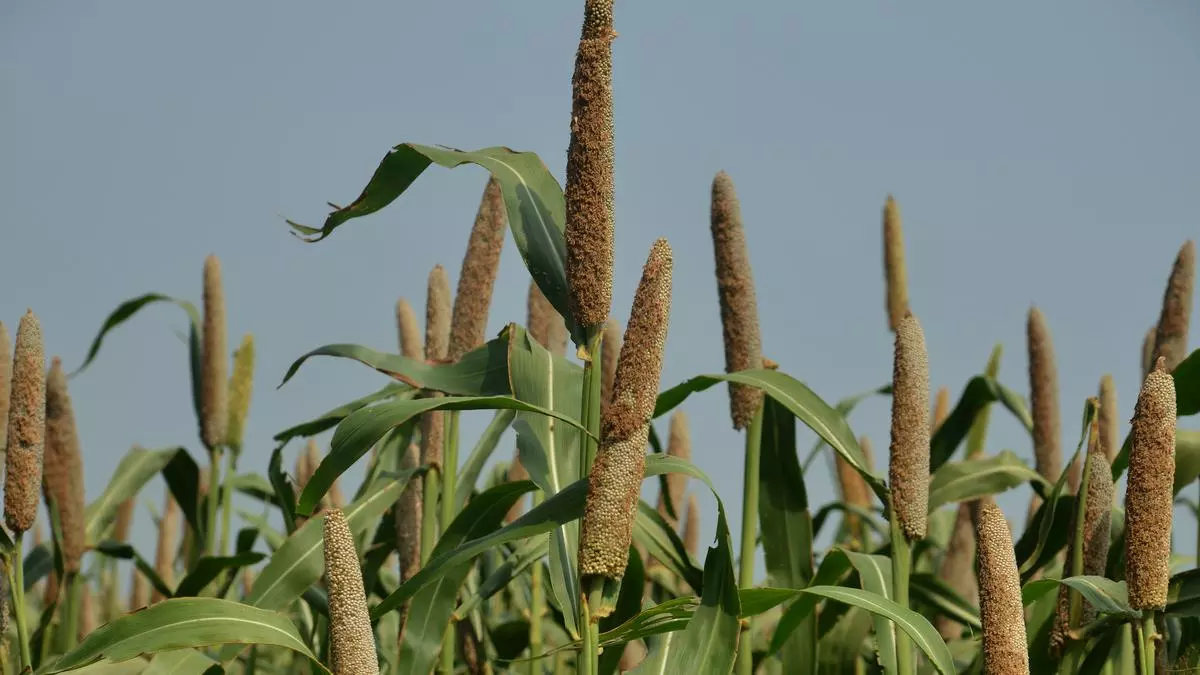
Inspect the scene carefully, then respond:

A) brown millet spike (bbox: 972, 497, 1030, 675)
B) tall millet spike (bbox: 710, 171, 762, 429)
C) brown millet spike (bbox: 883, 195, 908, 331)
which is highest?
brown millet spike (bbox: 883, 195, 908, 331)

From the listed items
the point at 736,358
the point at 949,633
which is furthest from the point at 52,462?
the point at 949,633

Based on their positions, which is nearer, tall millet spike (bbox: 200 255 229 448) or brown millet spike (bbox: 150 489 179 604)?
tall millet spike (bbox: 200 255 229 448)

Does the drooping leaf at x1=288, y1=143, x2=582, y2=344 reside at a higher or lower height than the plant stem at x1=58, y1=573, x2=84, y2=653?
higher

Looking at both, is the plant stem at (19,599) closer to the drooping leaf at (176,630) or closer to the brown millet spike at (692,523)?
the drooping leaf at (176,630)

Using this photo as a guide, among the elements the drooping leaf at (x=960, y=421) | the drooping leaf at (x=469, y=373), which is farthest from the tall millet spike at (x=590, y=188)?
the drooping leaf at (x=960, y=421)

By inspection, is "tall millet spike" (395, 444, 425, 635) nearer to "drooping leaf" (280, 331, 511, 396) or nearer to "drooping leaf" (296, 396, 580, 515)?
"drooping leaf" (280, 331, 511, 396)

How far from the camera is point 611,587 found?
2.46 m

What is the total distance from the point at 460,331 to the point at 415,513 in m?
0.65

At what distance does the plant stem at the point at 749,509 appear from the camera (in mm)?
3594

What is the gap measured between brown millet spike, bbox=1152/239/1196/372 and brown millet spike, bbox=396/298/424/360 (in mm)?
2594

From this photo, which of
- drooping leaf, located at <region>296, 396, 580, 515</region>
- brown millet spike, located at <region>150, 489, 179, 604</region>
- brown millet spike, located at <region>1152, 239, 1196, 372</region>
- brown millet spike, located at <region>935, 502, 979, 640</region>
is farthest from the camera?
brown millet spike, located at <region>150, 489, 179, 604</region>

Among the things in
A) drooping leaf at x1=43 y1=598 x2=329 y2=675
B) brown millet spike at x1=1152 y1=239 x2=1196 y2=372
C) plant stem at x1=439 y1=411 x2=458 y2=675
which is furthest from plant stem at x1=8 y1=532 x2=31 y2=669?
brown millet spike at x1=1152 y1=239 x2=1196 y2=372

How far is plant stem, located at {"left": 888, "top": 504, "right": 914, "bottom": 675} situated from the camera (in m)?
3.29

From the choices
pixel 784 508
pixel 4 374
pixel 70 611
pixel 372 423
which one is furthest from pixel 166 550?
pixel 372 423
